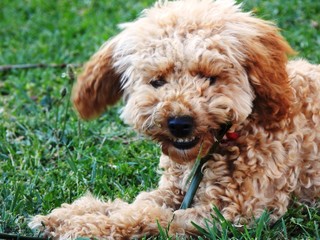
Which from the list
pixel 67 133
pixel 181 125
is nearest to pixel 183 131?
pixel 181 125

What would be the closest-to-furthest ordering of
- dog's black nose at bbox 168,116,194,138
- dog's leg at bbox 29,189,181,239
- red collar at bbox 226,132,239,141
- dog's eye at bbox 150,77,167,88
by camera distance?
dog's black nose at bbox 168,116,194,138
dog's leg at bbox 29,189,181,239
dog's eye at bbox 150,77,167,88
red collar at bbox 226,132,239,141

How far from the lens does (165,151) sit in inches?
171

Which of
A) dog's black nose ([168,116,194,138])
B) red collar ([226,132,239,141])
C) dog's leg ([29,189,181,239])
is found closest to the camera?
dog's black nose ([168,116,194,138])

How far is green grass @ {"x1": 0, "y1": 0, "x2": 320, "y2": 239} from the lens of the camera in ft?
15.4

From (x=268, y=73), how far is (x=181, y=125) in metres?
0.61

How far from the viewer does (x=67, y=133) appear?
6031 mm

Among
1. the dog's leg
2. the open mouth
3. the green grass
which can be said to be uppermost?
the open mouth

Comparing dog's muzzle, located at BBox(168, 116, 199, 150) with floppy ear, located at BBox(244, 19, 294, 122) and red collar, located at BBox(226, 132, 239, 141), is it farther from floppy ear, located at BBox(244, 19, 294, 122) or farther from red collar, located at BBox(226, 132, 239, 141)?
floppy ear, located at BBox(244, 19, 294, 122)

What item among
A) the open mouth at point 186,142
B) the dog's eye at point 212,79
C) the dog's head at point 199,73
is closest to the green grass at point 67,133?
the open mouth at point 186,142

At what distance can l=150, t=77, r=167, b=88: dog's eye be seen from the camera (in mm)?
4297

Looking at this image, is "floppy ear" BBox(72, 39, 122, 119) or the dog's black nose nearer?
the dog's black nose

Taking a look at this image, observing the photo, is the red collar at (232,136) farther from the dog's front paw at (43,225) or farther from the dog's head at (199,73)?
the dog's front paw at (43,225)

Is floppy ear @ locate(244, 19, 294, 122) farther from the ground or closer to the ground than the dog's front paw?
farther from the ground

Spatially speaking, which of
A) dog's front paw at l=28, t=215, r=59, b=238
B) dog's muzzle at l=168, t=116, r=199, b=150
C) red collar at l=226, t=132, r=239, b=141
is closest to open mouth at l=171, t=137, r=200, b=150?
dog's muzzle at l=168, t=116, r=199, b=150
